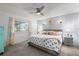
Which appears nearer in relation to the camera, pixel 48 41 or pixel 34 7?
pixel 34 7

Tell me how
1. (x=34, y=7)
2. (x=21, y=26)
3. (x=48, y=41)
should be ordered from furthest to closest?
(x=48, y=41), (x=21, y=26), (x=34, y=7)

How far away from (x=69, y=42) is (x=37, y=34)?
918 millimetres

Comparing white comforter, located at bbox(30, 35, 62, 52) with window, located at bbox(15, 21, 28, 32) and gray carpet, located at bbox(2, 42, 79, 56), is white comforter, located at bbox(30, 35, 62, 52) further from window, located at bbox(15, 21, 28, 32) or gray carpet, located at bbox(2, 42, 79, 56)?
window, located at bbox(15, 21, 28, 32)

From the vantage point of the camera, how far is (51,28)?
1.98m

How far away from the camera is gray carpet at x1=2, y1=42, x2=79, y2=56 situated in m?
1.84

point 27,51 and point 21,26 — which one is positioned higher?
point 21,26

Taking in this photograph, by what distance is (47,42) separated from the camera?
241 centimetres

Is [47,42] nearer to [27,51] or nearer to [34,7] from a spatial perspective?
[27,51]

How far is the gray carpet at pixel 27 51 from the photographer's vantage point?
6.04 feet

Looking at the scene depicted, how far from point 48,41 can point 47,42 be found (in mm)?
52

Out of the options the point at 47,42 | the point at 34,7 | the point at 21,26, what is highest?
the point at 34,7

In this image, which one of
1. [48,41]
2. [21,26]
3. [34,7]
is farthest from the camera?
[48,41]

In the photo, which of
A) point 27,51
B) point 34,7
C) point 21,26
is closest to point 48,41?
point 27,51

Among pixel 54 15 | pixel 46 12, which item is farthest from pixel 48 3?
pixel 54 15
